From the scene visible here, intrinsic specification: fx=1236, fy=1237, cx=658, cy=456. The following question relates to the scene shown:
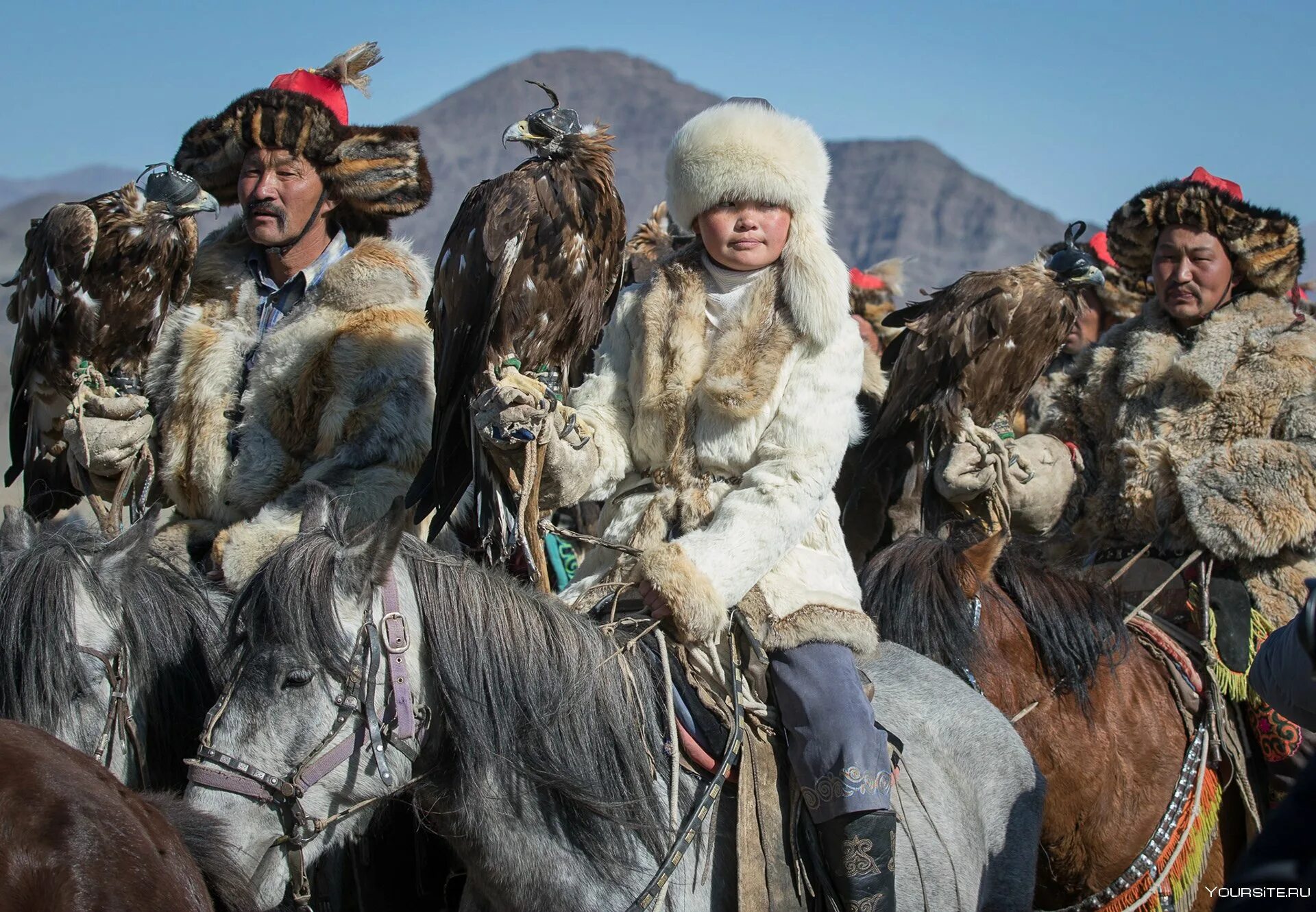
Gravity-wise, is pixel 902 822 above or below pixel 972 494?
below

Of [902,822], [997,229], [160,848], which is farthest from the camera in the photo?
[997,229]

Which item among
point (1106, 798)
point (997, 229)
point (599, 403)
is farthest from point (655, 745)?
point (997, 229)

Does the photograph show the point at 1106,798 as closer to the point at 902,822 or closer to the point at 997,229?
the point at 902,822

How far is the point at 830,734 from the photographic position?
2.57 meters

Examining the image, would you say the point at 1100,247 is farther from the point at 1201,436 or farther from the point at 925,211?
the point at 925,211

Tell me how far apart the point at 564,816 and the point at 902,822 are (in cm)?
80

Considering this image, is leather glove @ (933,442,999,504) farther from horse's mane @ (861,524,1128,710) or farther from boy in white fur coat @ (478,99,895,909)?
boy in white fur coat @ (478,99,895,909)

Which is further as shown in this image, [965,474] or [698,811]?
[965,474]

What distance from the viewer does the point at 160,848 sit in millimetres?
1973

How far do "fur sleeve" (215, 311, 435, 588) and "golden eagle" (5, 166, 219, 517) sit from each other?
0.69 m

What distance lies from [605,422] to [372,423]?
3.30 ft

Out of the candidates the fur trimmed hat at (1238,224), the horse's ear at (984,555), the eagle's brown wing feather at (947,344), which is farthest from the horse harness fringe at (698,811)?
the fur trimmed hat at (1238,224)

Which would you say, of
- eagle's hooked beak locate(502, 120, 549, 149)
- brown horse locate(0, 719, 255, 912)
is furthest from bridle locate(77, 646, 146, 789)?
eagle's hooked beak locate(502, 120, 549, 149)

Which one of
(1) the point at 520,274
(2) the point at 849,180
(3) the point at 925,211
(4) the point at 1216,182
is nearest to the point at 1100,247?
(4) the point at 1216,182
